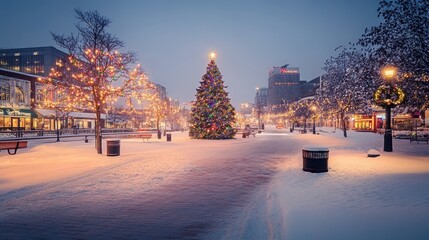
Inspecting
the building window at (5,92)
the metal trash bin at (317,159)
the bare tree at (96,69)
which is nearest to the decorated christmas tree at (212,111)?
the bare tree at (96,69)

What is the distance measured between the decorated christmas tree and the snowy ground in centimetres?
2115

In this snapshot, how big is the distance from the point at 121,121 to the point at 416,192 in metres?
79.8

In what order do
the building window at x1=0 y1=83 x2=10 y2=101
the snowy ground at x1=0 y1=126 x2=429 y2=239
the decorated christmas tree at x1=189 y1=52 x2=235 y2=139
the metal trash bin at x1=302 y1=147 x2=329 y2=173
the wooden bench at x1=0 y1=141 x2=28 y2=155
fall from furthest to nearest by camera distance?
1. the building window at x1=0 y1=83 x2=10 y2=101
2. the decorated christmas tree at x1=189 y1=52 x2=235 y2=139
3. the wooden bench at x1=0 y1=141 x2=28 y2=155
4. the metal trash bin at x1=302 y1=147 x2=329 y2=173
5. the snowy ground at x1=0 y1=126 x2=429 y2=239

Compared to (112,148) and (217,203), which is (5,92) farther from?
(217,203)

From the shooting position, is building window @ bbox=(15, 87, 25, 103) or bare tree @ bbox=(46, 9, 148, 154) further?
building window @ bbox=(15, 87, 25, 103)

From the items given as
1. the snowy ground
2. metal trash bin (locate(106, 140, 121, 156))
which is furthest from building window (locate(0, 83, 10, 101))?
the snowy ground

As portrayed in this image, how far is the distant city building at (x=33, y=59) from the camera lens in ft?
291

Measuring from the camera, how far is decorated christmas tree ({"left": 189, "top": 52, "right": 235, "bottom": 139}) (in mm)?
33625

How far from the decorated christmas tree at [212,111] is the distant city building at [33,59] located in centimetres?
6939

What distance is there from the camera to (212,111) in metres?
33.5

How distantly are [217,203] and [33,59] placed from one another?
334 ft

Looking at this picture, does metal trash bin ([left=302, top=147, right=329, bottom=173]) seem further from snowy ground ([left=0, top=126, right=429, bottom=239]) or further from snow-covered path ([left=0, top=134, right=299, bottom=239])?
snow-covered path ([left=0, top=134, right=299, bottom=239])

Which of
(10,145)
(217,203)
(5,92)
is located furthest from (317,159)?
(5,92)

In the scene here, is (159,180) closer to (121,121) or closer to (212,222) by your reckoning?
(212,222)
